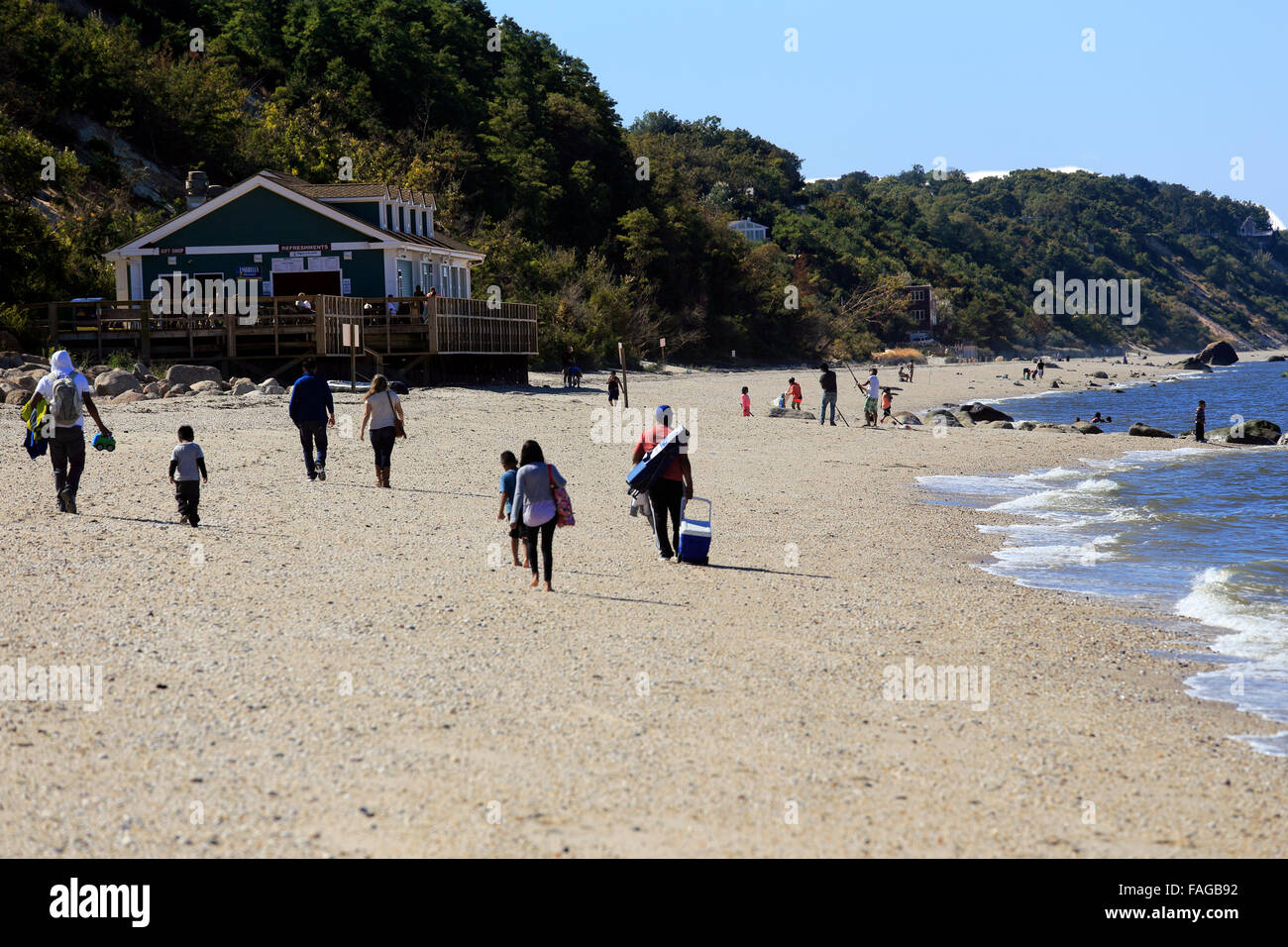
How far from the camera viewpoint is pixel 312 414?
16312 mm

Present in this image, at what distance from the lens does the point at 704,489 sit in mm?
19203

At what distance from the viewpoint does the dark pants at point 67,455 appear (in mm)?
12695

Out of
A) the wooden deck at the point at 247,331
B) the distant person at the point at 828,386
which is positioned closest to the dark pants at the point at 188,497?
the wooden deck at the point at 247,331

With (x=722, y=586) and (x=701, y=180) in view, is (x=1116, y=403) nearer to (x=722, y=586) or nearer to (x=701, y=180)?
(x=722, y=586)

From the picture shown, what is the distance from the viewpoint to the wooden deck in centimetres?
3195

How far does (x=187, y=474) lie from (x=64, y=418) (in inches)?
55.7

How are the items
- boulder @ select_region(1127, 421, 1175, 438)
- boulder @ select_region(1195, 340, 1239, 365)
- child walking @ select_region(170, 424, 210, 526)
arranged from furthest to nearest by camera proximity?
boulder @ select_region(1195, 340, 1239, 365)
boulder @ select_region(1127, 421, 1175, 438)
child walking @ select_region(170, 424, 210, 526)

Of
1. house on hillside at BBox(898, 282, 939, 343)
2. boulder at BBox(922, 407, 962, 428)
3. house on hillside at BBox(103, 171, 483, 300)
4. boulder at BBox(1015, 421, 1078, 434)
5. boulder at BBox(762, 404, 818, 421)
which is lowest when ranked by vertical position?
boulder at BBox(1015, 421, 1078, 434)

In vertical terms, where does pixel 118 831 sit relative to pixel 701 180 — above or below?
below

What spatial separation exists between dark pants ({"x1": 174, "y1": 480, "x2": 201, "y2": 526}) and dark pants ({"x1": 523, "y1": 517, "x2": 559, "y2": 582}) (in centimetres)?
425

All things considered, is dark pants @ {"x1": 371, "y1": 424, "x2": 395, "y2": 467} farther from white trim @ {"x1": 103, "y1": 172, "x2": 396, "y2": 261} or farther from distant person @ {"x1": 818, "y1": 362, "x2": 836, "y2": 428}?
white trim @ {"x1": 103, "y1": 172, "x2": 396, "y2": 261}

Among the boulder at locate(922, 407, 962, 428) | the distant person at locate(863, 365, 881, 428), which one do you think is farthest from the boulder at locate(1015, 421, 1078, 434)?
the distant person at locate(863, 365, 881, 428)

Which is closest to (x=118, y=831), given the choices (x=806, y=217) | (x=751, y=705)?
(x=751, y=705)

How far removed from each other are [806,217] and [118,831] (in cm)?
12981
